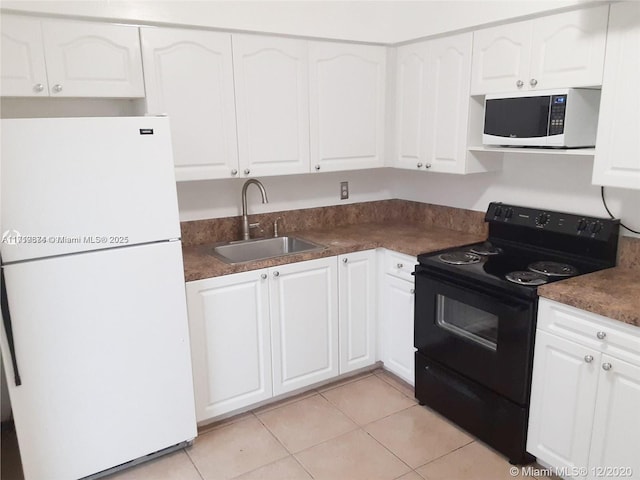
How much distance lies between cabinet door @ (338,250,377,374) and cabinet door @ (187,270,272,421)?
Result: 48cm

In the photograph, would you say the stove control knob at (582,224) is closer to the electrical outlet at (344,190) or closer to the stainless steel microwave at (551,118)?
the stainless steel microwave at (551,118)

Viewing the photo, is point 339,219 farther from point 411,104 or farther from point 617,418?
point 617,418

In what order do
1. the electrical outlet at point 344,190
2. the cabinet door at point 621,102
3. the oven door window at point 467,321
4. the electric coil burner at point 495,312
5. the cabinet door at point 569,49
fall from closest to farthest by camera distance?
the cabinet door at point 621,102
the cabinet door at point 569,49
the electric coil burner at point 495,312
the oven door window at point 467,321
the electrical outlet at point 344,190

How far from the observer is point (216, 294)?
2375 mm

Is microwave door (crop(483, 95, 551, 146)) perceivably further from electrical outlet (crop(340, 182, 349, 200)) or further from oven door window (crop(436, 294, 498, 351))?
electrical outlet (crop(340, 182, 349, 200))

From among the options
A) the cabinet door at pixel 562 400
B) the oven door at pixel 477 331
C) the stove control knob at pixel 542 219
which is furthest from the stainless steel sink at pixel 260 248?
the cabinet door at pixel 562 400

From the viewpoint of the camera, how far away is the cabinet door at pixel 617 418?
175cm

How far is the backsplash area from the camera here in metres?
2.88

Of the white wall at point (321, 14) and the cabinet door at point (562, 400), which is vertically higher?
the white wall at point (321, 14)

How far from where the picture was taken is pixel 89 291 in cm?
196

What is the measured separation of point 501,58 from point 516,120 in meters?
0.34

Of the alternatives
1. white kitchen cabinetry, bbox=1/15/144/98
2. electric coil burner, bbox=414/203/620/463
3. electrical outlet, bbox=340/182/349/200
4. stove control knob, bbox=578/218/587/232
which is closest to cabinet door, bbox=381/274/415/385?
electric coil burner, bbox=414/203/620/463

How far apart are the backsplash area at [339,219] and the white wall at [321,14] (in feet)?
3.54

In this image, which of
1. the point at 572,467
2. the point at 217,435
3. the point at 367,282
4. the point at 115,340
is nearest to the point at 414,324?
the point at 367,282
